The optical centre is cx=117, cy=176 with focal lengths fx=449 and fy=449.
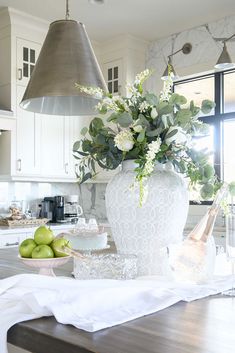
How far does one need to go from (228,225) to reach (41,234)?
553 mm

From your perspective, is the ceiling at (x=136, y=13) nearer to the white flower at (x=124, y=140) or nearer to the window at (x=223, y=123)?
the window at (x=223, y=123)

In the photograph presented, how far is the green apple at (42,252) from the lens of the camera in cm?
133

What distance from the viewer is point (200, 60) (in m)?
4.44

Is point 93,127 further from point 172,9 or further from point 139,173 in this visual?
point 172,9

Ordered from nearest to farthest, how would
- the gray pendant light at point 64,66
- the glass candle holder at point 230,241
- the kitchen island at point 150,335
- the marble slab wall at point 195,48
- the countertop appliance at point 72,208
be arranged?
1. the kitchen island at point 150,335
2. the glass candle holder at point 230,241
3. the gray pendant light at point 64,66
4. the marble slab wall at point 195,48
5. the countertop appliance at point 72,208

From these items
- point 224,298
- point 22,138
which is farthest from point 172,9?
point 224,298

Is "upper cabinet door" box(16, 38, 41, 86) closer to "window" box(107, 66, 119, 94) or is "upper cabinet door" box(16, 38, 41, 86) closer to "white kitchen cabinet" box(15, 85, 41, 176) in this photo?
"white kitchen cabinet" box(15, 85, 41, 176)

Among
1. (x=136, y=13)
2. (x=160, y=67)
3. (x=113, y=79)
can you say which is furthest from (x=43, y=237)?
(x=160, y=67)

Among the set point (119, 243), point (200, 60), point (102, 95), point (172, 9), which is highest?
point (172, 9)

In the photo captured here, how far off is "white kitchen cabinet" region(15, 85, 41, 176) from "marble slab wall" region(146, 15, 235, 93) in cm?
136

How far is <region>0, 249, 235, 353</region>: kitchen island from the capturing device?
77cm

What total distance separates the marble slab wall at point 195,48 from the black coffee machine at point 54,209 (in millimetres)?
1594

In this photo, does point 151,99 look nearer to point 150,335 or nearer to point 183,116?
point 183,116

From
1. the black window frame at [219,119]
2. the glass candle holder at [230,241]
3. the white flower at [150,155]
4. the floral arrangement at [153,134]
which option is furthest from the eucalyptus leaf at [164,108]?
the black window frame at [219,119]
